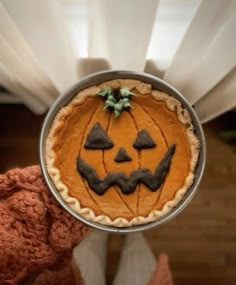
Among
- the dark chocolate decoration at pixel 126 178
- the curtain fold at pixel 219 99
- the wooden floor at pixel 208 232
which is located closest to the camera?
the dark chocolate decoration at pixel 126 178

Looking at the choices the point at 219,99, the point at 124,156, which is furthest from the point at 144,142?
the point at 219,99

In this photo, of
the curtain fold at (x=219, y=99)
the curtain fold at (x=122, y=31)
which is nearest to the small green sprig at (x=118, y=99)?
the curtain fold at (x=122, y=31)

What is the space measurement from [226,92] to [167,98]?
24 cm

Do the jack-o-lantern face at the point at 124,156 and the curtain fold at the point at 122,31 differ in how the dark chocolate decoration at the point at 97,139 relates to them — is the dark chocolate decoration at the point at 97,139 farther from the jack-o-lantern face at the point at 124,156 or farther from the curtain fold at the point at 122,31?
the curtain fold at the point at 122,31

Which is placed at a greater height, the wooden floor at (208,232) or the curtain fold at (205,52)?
the curtain fold at (205,52)

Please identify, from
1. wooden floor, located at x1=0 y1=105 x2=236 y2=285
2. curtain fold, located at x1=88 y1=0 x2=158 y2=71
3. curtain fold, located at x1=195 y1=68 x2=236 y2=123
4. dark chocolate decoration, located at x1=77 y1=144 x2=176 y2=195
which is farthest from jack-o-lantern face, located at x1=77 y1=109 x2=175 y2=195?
wooden floor, located at x1=0 y1=105 x2=236 y2=285

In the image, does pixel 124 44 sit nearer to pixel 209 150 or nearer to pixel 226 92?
pixel 226 92

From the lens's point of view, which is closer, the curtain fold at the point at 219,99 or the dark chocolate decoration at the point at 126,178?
the dark chocolate decoration at the point at 126,178

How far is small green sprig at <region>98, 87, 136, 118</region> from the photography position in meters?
0.75

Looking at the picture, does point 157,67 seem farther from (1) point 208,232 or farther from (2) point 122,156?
(1) point 208,232

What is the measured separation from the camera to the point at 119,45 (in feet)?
2.81

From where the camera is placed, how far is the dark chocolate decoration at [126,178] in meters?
0.74

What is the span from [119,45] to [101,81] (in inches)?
4.6

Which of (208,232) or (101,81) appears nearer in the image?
(101,81)
